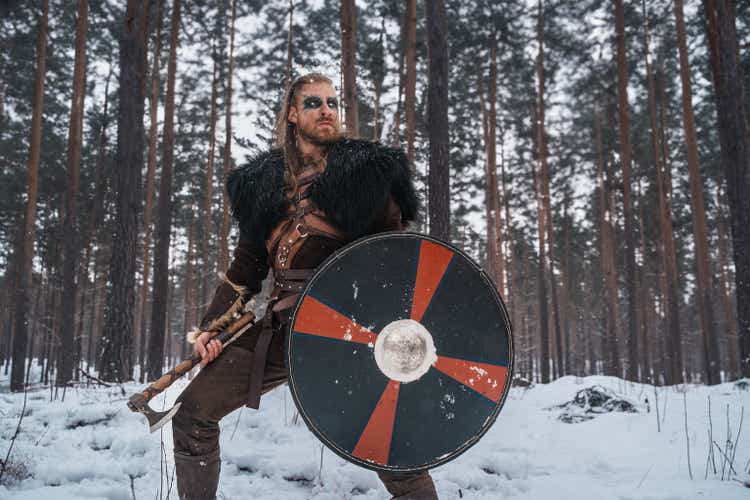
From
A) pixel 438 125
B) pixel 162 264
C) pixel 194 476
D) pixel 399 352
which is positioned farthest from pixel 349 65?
pixel 194 476

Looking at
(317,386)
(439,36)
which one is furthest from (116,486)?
(439,36)

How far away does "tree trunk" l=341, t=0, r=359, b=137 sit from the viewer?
23.8 feet

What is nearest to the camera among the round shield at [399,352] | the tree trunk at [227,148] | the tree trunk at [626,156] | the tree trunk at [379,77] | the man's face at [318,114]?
the round shield at [399,352]

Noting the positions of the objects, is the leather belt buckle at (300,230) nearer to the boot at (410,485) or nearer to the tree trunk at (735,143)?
the boot at (410,485)

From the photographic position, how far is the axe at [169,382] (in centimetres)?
185

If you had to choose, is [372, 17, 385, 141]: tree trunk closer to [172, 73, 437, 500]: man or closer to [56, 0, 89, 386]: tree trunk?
[56, 0, 89, 386]: tree trunk

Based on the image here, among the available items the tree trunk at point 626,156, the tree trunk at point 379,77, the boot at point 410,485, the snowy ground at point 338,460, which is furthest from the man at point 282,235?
the tree trunk at point 379,77

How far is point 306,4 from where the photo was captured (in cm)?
1346

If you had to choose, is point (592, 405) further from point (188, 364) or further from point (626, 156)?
point (626, 156)

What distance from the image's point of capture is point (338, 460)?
3127 mm

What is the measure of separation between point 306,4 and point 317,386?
13.9 m

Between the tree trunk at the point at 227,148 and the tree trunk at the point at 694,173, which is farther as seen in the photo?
the tree trunk at the point at 227,148

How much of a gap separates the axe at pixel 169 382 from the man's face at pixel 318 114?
93 centimetres

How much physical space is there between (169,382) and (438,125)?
486cm
